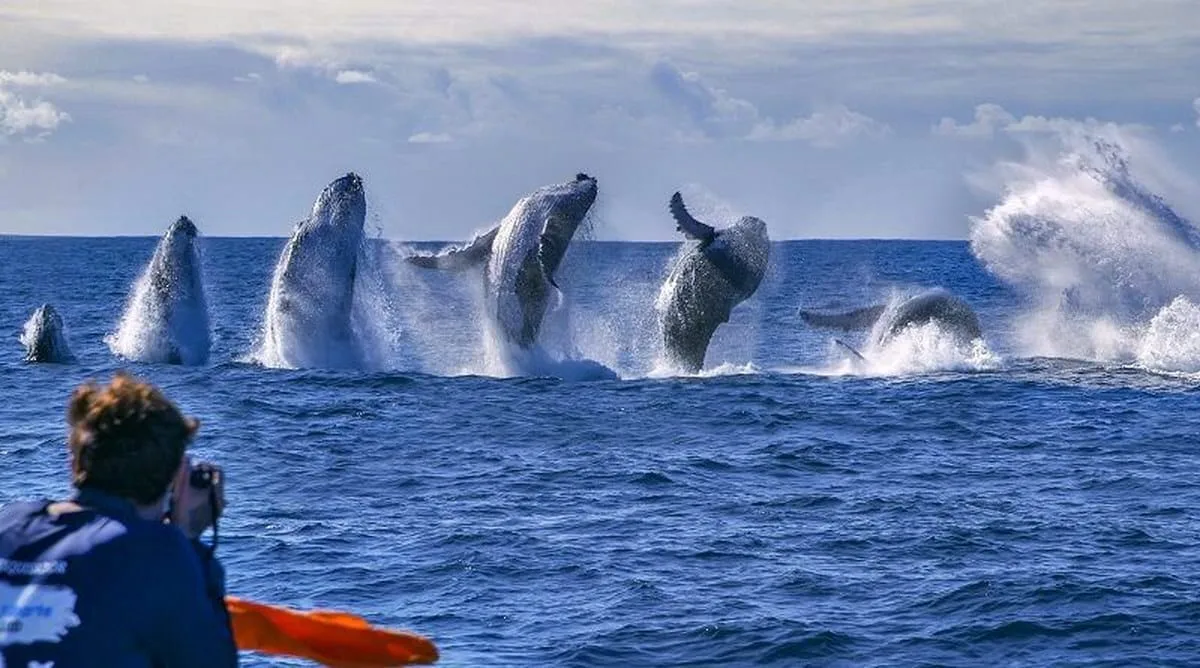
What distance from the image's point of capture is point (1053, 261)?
118 ft

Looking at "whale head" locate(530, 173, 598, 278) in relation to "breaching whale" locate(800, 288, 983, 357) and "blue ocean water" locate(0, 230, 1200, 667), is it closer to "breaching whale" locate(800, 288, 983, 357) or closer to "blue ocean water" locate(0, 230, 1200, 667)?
"blue ocean water" locate(0, 230, 1200, 667)

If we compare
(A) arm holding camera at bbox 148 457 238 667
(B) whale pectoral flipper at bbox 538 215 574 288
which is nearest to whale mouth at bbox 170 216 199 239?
(B) whale pectoral flipper at bbox 538 215 574 288

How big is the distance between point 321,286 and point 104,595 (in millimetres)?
23370

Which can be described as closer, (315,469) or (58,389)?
(315,469)

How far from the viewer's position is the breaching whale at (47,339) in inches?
1127

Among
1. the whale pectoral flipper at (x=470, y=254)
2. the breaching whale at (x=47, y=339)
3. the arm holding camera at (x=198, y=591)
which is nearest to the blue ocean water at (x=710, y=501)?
the breaching whale at (x=47, y=339)

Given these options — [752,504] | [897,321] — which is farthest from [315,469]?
[897,321]

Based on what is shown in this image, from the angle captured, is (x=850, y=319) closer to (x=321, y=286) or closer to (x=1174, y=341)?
(x=1174, y=341)

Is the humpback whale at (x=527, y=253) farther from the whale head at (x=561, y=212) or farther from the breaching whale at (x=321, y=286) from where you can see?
the breaching whale at (x=321, y=286)

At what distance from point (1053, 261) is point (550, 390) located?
50.9 ft

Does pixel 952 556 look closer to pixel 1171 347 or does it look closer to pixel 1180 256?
pixel 1171 347

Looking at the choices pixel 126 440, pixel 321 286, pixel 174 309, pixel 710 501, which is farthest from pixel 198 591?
pixel 174 309

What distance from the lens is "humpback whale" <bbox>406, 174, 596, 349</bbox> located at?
2561cm

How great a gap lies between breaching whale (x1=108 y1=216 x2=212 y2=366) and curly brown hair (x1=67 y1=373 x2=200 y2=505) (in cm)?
2507
